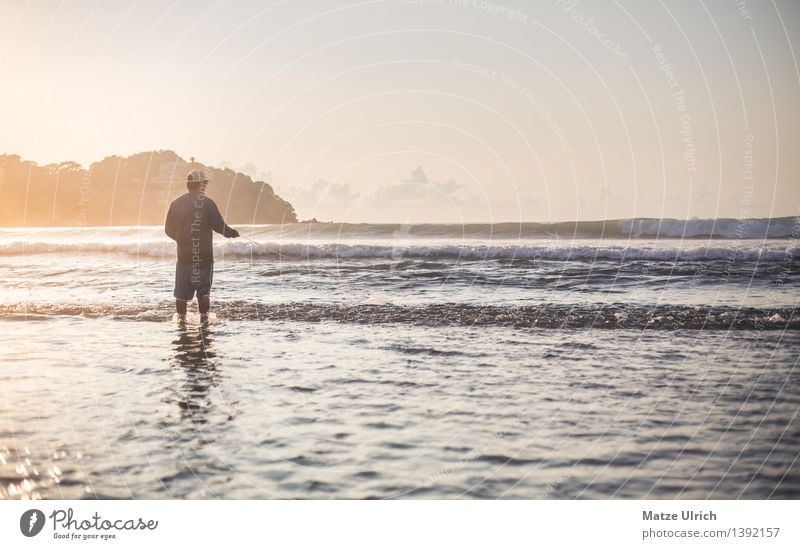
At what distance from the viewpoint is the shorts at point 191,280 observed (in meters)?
9.52

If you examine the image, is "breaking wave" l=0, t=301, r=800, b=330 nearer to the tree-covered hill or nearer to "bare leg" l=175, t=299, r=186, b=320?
"bare leg" l=175, t=299, r=186, b=320

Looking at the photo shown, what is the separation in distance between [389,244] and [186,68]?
11323 millimetres

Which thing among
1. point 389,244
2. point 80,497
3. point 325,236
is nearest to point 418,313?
point 80,497

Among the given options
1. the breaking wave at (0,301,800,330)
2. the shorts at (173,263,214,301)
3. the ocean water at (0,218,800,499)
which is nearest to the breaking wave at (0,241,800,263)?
the ocean water at (0,218,800,499)

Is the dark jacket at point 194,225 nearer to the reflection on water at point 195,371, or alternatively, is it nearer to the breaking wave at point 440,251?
the reflection on water at point 195,371

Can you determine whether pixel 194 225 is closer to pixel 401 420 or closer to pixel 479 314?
pixel 479 314

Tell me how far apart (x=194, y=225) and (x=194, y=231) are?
0.29 feet

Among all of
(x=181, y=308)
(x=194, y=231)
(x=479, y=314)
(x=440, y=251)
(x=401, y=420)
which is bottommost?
(x=401, y=420)

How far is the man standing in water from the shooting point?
365 inches

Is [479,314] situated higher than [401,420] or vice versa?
[479,314]

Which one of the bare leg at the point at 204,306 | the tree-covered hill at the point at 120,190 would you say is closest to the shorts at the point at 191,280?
the bare leg at the point at 204,306

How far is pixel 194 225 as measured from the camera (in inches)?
368

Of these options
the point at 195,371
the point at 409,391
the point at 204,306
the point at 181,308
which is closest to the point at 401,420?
the point at 409,391

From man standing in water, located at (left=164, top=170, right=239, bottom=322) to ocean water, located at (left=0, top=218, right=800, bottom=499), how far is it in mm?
698
